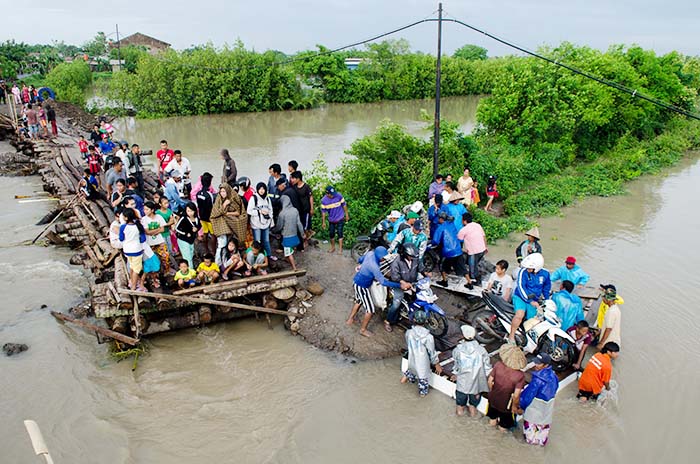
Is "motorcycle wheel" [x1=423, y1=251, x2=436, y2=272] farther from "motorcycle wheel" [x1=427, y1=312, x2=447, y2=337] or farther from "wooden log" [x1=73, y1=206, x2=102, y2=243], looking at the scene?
"wooden log" [x1=73, y1=206, x2=102, y2=243]

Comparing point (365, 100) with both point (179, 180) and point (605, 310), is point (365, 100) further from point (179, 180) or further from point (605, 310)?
point (605, 310)

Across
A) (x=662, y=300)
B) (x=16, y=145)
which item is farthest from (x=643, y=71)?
(x=16, y=145)

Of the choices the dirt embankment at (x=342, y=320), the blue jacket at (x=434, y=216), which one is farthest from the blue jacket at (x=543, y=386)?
the blue jacket at (x=434, y=216)

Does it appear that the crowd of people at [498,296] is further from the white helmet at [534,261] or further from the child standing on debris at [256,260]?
the child standing on debris at [256,260]

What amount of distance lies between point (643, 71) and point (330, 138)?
15676 millimetres

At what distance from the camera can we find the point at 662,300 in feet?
29.9

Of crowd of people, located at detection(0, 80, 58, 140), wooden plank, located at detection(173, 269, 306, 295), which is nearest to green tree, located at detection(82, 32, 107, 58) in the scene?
crowd of people, located at detection(0, 80, 58, 140)

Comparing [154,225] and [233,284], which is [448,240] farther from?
[154,225]

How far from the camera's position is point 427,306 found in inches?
284

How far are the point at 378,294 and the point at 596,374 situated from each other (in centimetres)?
318

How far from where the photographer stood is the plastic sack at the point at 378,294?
7.50 meters

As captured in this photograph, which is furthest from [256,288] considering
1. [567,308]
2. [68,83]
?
[68,83]

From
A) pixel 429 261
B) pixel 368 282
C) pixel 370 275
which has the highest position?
pixel 370 275

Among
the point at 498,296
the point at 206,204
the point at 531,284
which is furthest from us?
the point at 206,204
